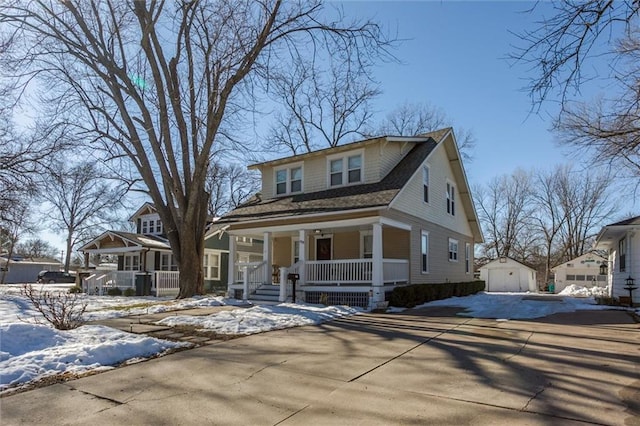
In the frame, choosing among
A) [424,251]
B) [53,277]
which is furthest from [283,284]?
[53,277]

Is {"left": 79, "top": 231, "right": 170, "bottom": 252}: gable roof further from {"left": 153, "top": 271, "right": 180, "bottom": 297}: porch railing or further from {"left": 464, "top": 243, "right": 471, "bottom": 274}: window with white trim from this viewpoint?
{"left": 464, "top": 243, "right": 471, "bottom": 274}: window with white trim

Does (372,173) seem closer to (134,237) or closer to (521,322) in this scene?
(521,322)

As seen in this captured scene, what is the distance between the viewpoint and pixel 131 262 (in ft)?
100.0

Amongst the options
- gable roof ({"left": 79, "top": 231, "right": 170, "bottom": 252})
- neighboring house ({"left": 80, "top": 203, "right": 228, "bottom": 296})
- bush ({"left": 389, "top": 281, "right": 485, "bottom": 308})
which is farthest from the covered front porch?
gable roof ({"left": 79, "top": 231, "right": 170, "bottom": 252})

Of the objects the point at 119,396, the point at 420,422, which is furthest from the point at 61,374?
the point at 420,422

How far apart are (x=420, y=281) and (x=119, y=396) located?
14349mm

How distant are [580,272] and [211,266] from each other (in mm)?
29092

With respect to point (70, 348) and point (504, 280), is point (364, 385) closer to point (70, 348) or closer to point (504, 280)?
point (70, 348)

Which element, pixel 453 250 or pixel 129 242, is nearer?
pixel 453 250

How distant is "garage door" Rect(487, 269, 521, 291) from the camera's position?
119ft

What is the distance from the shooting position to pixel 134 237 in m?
27.8

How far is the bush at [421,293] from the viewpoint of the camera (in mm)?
14453

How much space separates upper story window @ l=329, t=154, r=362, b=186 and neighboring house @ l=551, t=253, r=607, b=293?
87.3 feet

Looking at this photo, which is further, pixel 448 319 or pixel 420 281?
pixel 420 281
